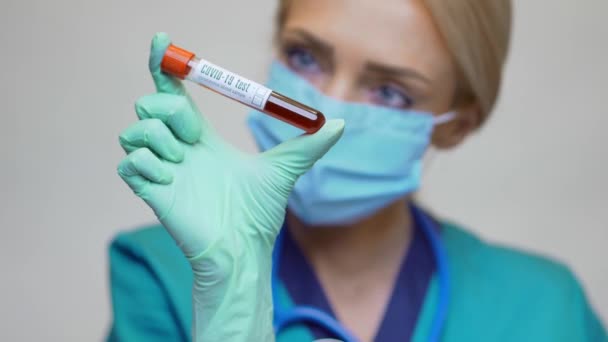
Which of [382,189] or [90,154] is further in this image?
[90,154]

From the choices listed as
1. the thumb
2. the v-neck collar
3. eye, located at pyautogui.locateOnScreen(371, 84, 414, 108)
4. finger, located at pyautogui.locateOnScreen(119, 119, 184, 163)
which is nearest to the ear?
eye, located at pyautogui.locateOnScreen(371, 84, 414, 108)

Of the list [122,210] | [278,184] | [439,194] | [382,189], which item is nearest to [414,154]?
[382,189]

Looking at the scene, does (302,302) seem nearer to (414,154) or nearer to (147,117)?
(414,154)

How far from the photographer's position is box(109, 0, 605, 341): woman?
0.73 metres

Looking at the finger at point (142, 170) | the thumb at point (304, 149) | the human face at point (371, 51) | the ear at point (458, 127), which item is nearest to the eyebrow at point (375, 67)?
the human face at point (371, 51)

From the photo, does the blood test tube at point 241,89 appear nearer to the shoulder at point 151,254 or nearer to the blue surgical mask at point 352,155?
the blue surgical mask at point 352,155

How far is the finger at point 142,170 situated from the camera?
66 centimetres

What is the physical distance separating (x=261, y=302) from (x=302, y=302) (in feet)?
0.99

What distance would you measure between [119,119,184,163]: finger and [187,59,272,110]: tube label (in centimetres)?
7

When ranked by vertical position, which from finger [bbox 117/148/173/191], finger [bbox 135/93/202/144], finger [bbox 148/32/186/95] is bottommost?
finger [bbox 117/148/173/191]

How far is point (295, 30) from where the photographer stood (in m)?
1.01

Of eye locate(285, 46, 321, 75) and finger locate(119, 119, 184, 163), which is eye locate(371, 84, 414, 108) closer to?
eye locate(285, 46, 321, 75)

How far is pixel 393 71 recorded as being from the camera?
970 mm

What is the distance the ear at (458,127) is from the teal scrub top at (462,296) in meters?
0.19
